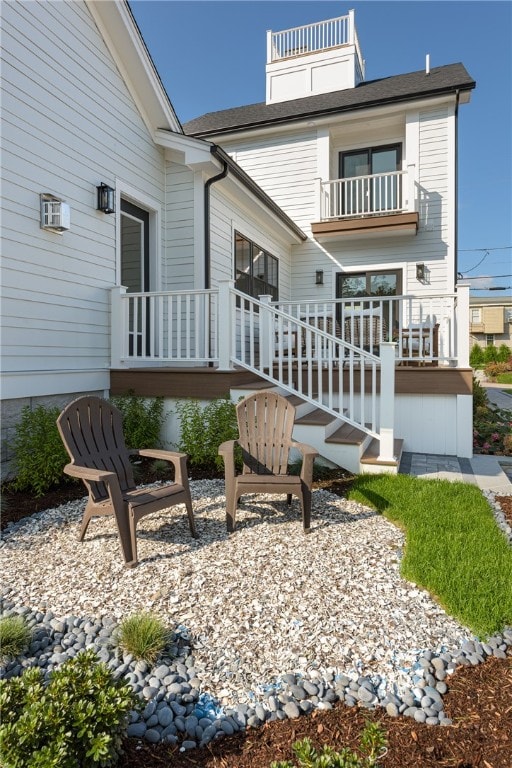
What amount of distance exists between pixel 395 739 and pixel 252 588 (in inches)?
45.6

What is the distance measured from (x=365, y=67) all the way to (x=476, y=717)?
15.4 m

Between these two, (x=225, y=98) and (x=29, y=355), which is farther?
(x=225, y=98)

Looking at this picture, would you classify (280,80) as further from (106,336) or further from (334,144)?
(106,336)

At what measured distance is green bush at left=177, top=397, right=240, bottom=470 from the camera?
17.3 feet

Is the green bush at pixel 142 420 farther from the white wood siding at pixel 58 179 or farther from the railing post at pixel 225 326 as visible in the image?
the railing post at pixel 225 326

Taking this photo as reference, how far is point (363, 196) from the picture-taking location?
32.5 ft

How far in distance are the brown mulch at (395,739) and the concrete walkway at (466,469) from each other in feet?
10.7

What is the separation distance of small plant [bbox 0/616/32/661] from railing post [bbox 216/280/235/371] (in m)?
3.75

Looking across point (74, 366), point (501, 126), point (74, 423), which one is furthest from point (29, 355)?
point (501, 126)

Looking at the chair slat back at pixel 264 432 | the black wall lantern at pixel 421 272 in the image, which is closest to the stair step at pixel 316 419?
the chair slat back at pixel 264 432

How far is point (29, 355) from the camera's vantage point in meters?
4.97

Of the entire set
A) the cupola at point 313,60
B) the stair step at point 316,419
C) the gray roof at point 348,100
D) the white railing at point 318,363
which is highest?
the cupola at point 313,60

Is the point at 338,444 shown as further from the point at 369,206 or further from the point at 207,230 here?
the point at 369,206

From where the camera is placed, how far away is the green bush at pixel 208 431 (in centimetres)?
528
